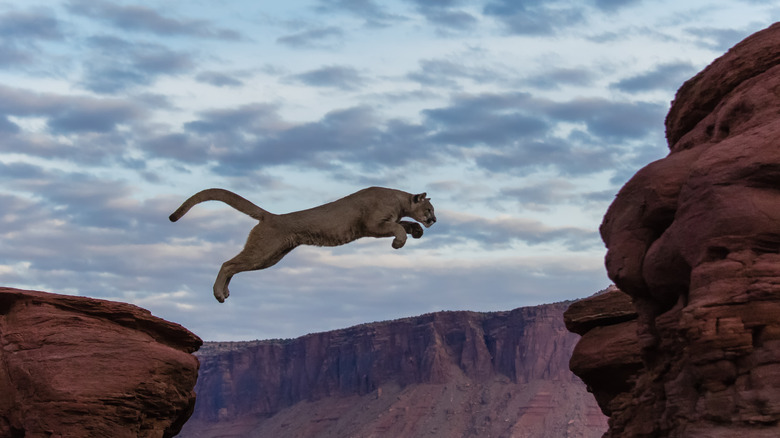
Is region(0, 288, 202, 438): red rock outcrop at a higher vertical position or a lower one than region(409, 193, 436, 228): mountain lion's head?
lower

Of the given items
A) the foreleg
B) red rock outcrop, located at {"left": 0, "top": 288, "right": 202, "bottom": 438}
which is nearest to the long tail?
red rock outcrop, located at {"left": 0, "top": 288, "right": 202, "bottom": 438}

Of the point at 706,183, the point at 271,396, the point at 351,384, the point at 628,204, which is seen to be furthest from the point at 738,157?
the point at 271,396

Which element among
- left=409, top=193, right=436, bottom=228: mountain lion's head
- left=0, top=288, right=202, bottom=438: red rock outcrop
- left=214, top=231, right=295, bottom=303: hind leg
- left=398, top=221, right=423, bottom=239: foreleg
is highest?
left=409, top=193, right=436, bottom=228: mountain lion's head

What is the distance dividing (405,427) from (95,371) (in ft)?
289

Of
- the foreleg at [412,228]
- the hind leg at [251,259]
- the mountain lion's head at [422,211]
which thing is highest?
the mountain lion's head at [422,211]

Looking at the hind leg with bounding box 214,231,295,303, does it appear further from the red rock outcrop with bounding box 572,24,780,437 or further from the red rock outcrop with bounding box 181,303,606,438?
the red rock outcrop with bounding box 181,303,606,438

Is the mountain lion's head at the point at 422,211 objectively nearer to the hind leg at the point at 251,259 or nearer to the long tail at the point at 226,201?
the hind leg at the point at 251,259

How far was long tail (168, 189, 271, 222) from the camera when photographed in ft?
76.8

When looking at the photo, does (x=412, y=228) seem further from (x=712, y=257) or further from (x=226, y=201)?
Answer: (x=712, y=257)

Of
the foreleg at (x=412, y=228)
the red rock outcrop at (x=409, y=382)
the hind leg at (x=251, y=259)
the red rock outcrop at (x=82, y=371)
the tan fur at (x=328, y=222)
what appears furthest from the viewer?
the red rock outcrop at (x=409, y=382)

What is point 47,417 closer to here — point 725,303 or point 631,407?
point 631,407

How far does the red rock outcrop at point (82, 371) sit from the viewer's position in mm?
20312

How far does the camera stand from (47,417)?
20172 mm

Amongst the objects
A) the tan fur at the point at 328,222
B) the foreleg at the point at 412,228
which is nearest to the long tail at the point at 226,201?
the tan fur at the point at 328,222
